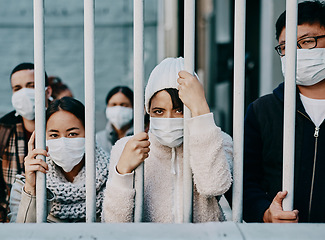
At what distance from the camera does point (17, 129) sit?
2.94 meters

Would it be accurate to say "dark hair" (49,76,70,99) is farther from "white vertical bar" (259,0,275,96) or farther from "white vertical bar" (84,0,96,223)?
"white vertical bar" (84,0,96,223)

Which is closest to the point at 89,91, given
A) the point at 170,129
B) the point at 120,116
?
the point at 170,129

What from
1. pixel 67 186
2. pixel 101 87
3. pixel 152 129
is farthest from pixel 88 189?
pixel 101 87

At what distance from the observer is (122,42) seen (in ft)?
26.1

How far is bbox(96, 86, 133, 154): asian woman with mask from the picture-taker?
3916mm

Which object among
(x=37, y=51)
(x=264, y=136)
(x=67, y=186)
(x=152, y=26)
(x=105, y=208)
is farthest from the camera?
(x=152, y=26)

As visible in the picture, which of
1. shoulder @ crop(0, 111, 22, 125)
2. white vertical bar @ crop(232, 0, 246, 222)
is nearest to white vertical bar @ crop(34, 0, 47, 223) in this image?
white vertical bar @ crop(232, 0, 246, 222)

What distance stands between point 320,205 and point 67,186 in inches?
46.6

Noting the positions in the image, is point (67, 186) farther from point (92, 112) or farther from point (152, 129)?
point (92, 112)

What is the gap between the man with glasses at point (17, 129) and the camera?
2.82 m

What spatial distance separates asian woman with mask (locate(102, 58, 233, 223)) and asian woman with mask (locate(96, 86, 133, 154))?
6.25ft

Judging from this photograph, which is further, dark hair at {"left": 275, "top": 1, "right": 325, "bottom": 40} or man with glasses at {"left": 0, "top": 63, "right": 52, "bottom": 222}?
man with glasses at {"left": 0, "top": 63, "right": 52, "bottom": 222}

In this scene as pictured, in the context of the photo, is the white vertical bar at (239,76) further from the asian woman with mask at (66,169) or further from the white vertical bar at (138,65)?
the asian woman with mask at (66,169)

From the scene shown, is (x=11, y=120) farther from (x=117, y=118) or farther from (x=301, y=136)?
(x=301, y=136)
